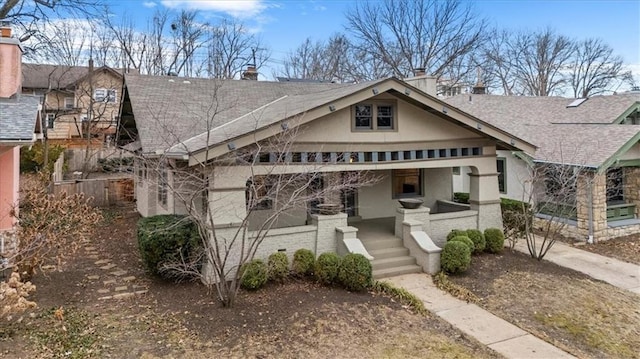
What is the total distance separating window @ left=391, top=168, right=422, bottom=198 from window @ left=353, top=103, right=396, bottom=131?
322cm

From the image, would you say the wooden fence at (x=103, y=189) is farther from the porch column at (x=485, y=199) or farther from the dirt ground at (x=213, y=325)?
the porch column at (x=485, y=199)

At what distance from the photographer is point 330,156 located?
35.8 feet

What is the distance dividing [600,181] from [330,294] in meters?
11.8

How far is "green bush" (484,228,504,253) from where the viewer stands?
12055 millimetres

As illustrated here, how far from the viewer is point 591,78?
1695 inches

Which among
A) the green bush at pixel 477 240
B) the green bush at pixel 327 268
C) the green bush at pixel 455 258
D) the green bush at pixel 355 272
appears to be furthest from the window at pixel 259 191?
the green bush at pixel 477 240

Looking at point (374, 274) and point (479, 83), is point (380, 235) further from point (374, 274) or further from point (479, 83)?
point (479, 83)

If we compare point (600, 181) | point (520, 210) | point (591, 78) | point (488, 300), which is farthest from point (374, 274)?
point (591, 78)

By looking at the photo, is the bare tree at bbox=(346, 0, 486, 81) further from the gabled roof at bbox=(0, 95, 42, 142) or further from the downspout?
the gabled roof at bbox=(0, 95, 42, 142)

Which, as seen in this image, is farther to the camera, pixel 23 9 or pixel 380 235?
pixel 23 9

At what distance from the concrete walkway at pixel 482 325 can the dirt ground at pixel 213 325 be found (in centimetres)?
33

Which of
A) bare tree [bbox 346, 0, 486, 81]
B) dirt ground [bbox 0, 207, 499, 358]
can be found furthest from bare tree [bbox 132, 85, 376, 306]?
bare tree [bbox 346, 0, 486, 81]

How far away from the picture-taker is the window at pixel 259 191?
8.24 metres

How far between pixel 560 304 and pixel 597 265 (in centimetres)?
433
